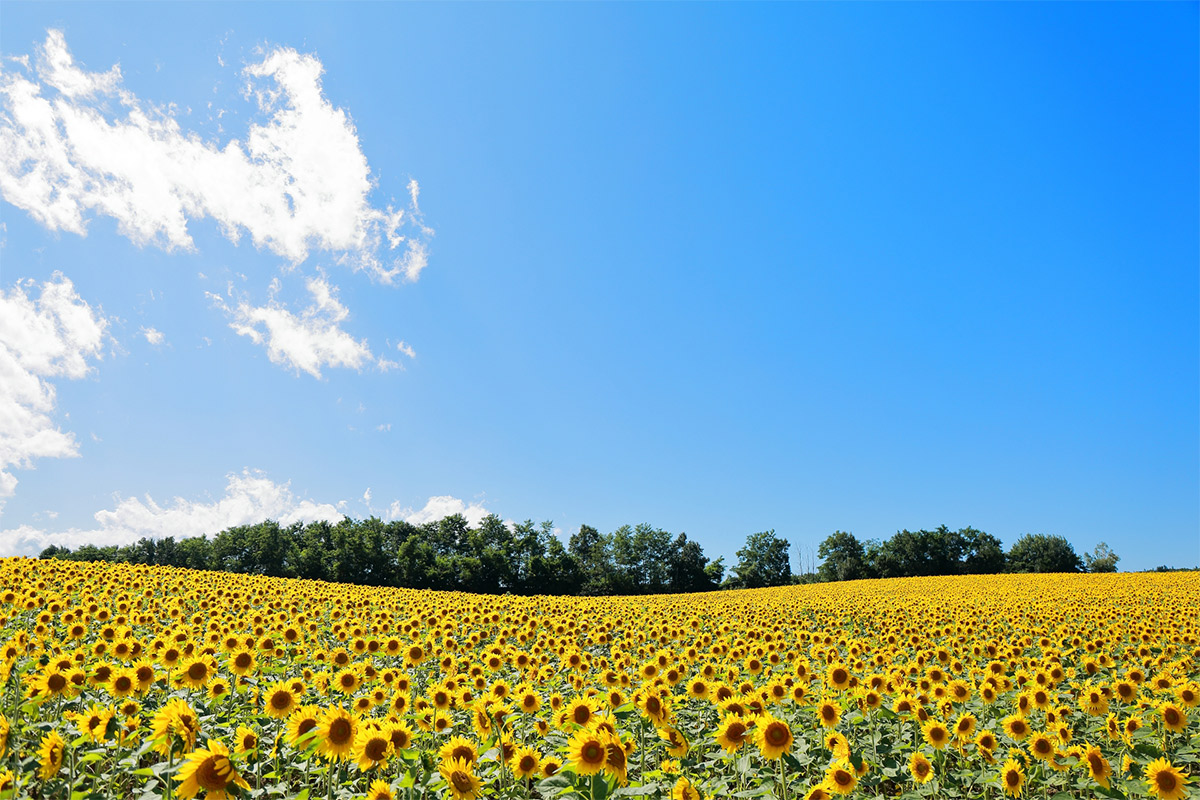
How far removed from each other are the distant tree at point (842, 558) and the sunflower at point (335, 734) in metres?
111

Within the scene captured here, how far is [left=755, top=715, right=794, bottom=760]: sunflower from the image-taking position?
5.36 m

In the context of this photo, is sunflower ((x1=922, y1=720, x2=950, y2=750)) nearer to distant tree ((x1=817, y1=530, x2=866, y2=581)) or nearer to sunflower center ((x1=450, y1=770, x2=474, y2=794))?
sunflower center ((x1=450, y1=770, x2=474, y2=794))

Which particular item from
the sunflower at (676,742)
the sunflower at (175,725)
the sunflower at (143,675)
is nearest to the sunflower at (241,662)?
the sunflower at (143,675)

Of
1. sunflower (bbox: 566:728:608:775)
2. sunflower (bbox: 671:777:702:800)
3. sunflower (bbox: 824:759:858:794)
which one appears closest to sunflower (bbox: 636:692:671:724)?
sunflower (bbox: 671:777:702:800)

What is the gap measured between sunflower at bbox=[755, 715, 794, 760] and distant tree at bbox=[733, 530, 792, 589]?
325ft

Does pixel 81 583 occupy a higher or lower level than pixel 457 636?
higher

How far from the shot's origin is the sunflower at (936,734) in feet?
21.4

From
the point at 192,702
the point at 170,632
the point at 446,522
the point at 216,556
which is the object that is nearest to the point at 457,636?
the point at 170,632

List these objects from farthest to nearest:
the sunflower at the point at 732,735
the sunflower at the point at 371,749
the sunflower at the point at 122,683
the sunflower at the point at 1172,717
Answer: the sunflower at the point at 1172,717, the sunflower at the point at 122,683, the sunflower at the point at 732,735, the sunflower at the point at 371,749

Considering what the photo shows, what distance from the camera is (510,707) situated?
706 centimetres

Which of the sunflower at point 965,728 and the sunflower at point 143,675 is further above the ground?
the sunflower at point 143,675

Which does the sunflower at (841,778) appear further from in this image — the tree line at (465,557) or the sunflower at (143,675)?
the tree line at (465,557)

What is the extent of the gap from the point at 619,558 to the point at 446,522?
96.5 feet

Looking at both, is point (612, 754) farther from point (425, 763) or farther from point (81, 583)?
point (81, 583)
